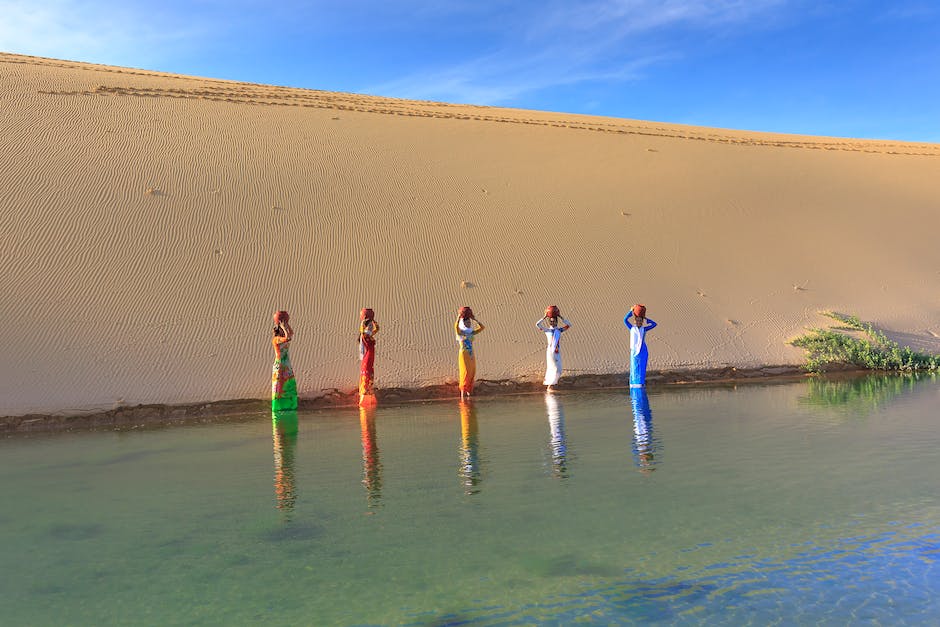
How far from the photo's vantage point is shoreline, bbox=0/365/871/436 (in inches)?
417

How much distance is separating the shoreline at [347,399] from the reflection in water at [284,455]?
1.41 ft

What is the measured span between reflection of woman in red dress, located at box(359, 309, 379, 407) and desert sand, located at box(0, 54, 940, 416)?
774mm

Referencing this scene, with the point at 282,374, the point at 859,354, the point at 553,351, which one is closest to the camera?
the point at 282,374

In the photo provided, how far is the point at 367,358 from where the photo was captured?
38.3 feet

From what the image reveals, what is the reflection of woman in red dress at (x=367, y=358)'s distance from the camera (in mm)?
11703

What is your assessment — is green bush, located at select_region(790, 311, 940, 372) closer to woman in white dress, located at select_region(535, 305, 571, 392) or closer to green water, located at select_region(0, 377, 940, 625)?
woman in white dress, located at select_region(535, 305, 571, 392)

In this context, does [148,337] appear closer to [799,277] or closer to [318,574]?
[318,574]

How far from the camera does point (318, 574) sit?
4.05 metres

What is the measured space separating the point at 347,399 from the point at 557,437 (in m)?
5.12

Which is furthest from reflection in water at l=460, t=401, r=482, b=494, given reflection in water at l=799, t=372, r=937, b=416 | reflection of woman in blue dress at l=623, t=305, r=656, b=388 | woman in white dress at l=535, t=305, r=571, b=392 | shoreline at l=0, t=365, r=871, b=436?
reflection in water at l=799, t=372, r=937, b=416

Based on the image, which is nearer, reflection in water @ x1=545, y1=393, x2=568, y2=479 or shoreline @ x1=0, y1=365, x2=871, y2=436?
reflection in water @ x1=545, y1=393, x2=568, y2=479

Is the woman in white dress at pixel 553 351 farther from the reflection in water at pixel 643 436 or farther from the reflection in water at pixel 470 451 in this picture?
the reflection in water at pixel 470 451

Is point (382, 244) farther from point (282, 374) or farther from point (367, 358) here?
point (282, 374)

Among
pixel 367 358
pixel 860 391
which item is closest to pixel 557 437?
pixel 367 358
